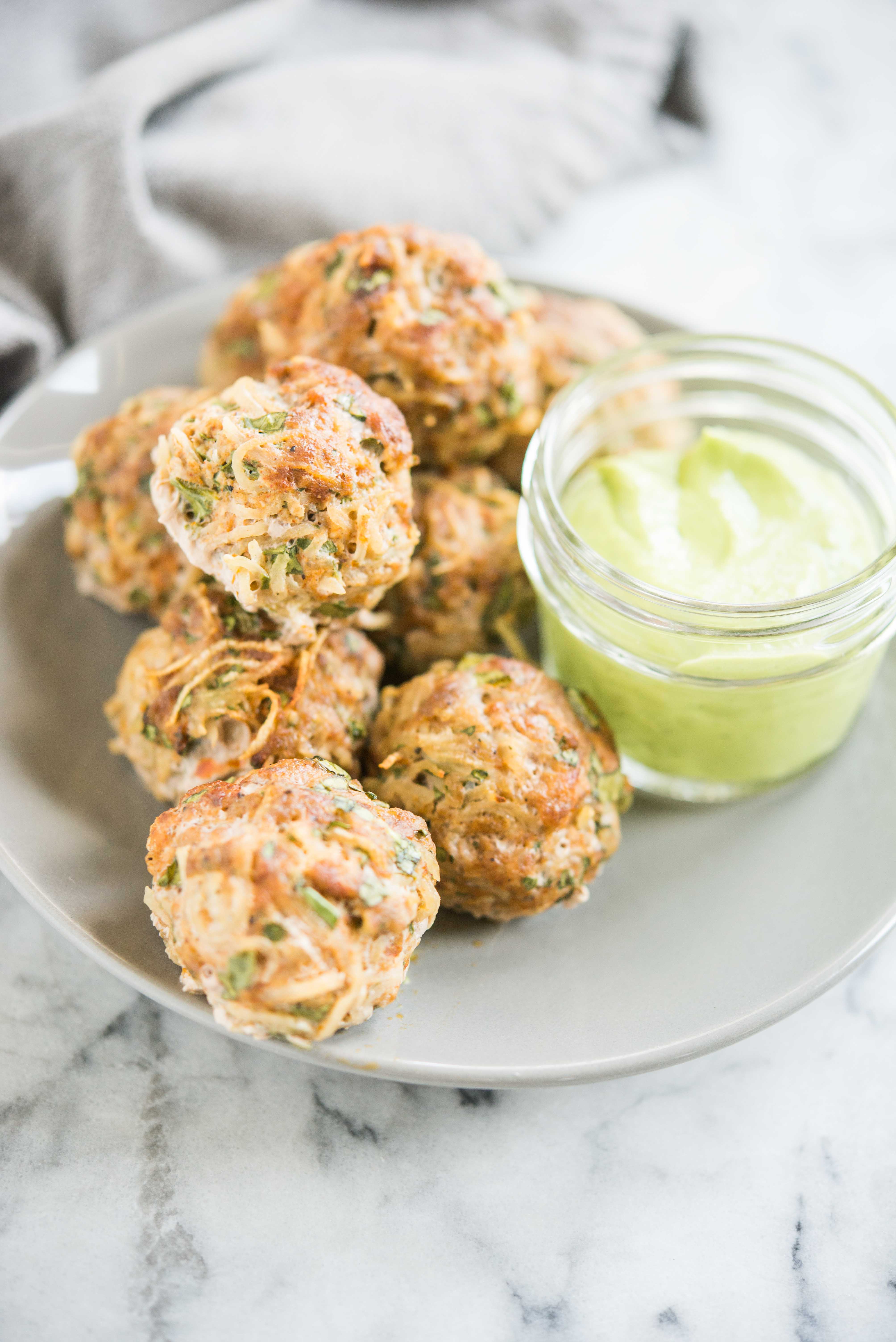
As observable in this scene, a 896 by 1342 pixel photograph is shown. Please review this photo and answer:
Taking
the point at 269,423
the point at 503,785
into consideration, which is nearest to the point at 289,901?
the point at 503,785

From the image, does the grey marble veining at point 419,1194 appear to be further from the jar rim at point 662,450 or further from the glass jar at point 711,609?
the jar rim at point 662,450

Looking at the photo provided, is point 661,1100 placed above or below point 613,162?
below

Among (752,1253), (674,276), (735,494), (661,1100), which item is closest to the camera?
(752,1253)

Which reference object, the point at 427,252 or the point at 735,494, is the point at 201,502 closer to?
the point at 427,252

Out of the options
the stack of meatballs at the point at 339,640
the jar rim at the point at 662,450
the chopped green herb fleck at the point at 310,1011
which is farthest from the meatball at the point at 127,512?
the chopped green herb fleck at the point at 310,1011

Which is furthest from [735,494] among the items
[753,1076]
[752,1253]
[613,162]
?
[613,162]

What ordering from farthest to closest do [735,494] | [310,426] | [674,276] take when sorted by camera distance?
[674,276], [735,494], [310,426]
